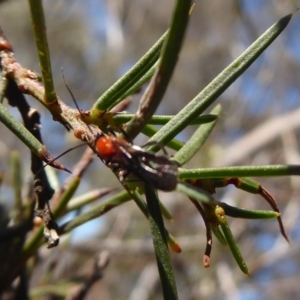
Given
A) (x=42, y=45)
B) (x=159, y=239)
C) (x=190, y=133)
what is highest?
(x=42, y=45)

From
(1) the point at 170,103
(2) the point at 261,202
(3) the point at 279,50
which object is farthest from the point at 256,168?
(1) the point at 170,103

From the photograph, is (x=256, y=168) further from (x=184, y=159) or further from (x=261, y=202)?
(x=261, y=202)

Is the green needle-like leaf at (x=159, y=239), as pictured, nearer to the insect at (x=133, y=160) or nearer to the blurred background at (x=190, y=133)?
the insect at (x=133, y=160)

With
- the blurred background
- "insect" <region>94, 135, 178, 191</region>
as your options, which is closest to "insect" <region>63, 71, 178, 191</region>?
"insect" <region>94, 135, 178, 191</region>

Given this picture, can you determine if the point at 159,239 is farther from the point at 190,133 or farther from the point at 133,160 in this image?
the point at 190,133

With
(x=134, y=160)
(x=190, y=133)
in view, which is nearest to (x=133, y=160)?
(x=134, y=160)
